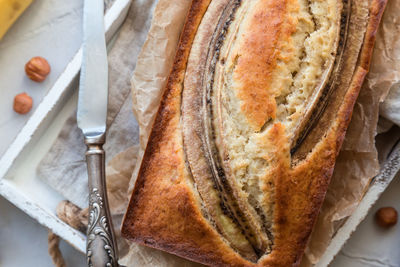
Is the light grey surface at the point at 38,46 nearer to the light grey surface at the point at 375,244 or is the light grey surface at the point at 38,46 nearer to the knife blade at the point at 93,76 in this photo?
the knife blade at the point at 93,76

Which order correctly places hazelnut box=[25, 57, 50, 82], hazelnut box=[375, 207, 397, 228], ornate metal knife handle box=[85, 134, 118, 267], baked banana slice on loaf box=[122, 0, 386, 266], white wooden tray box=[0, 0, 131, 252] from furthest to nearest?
hazelnut box=[25, 57, 50, 82]
hazelnut box=[375, 207, 397, 228]
white wooden tray box=[0, 0, 131, 252]
ornate metal knife handle box=[85, 134, 118, 267]
baked banana slice on loaf box=[122, 0, 386, 266]

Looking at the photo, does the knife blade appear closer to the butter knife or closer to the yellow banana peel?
the butter knife

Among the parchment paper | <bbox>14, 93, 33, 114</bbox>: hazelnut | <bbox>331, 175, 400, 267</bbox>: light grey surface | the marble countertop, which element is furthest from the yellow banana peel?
<bbox>331, 175, 400, 267</bbox>: light grey surface

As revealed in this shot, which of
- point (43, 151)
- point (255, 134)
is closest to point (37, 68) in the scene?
point (43, 151)

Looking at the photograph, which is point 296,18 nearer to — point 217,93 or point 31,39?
point 217,93

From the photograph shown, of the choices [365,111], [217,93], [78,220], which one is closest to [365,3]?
[365,111]

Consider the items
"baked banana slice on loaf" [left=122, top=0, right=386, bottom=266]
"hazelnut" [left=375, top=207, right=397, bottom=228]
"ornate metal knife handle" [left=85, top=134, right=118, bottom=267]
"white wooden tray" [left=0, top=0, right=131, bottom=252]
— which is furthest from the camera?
"hazelnut" [left=375, top=207, right=397, bottom=228]
